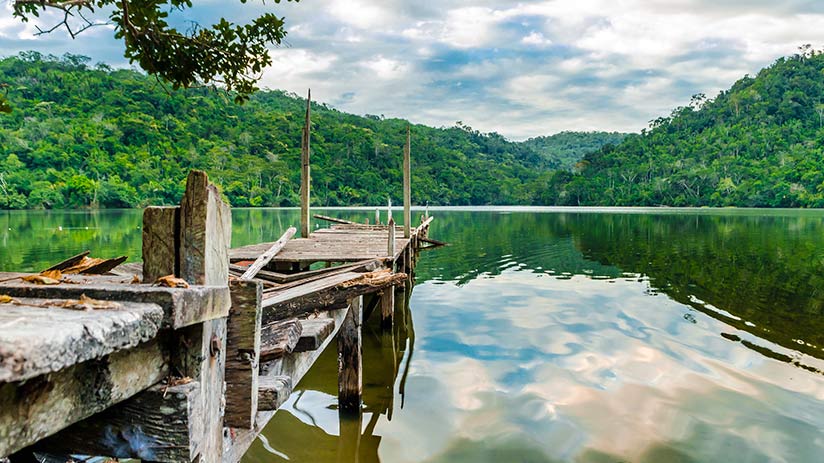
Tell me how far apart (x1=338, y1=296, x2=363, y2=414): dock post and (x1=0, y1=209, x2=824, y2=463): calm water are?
211mm

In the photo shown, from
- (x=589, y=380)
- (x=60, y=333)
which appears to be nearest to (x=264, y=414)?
(x=60, y=333)

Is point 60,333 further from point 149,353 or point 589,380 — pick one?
point 589,380

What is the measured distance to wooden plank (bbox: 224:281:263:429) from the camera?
2000 mm

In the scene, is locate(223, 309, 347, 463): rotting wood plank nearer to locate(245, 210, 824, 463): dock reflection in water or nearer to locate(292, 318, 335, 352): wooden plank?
locate(292, 318, 335, 352): wooden plank

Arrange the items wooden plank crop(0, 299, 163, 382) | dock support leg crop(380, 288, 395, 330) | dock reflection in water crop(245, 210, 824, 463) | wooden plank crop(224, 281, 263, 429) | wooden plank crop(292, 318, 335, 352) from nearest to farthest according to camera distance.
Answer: wooden plank crop(0, 299, 163, 382), wooden plank crop(224, 281, 263, 429), wooden plank crop(292, 318, 335, 352), dock reflection in water crop(245, 210, 824, 463), dock support leg crop(380, 288, 395, 330)

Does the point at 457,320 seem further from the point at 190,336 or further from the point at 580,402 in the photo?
the point at 190,336

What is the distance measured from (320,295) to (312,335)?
0.61 meters

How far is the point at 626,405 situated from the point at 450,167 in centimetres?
10346

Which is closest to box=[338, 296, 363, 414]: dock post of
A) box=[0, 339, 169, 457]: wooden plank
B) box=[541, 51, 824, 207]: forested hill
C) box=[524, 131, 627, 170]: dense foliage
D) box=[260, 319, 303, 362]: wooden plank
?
box=[260, 319, 303, 362]: wooden plank

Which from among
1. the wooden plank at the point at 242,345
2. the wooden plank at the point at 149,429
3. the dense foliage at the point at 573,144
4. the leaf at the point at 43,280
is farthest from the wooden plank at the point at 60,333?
the dense foliage at the point at 573,144

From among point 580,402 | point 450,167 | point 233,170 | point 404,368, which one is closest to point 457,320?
point 404,368

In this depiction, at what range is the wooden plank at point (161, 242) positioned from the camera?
1781mm

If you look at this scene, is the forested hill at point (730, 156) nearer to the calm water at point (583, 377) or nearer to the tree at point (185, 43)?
the calm water at point (583, 377)

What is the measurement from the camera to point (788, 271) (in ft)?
52.6
